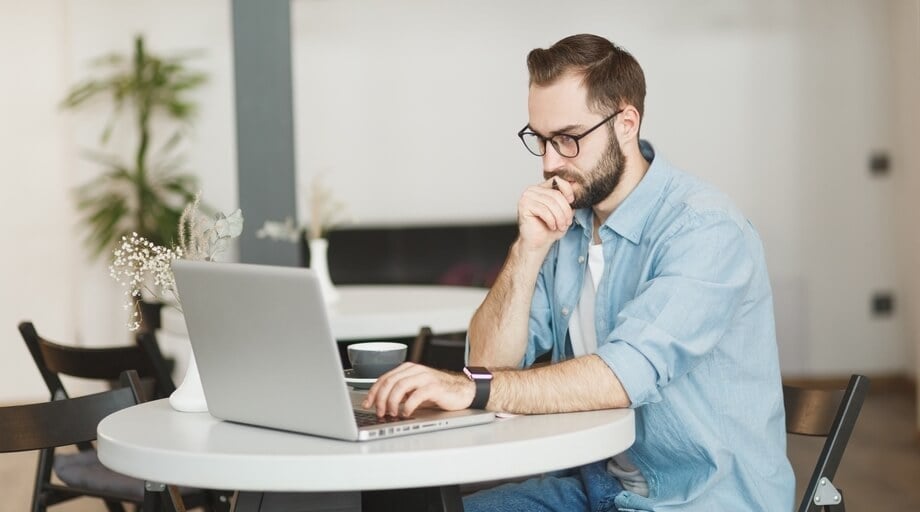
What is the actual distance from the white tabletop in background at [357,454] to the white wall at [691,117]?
17.8ft

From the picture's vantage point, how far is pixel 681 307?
1.95 m

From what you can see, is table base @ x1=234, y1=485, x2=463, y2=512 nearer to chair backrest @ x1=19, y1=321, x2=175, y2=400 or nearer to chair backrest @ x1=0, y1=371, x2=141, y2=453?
chair backrest @ x1=0, y1=371, x2=141, y2=453

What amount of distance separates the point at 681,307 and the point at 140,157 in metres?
5.33

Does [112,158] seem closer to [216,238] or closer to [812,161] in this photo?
[812,161]

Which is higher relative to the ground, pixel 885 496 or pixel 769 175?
pixel 769 175

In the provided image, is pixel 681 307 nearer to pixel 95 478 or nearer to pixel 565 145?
pixel 565 145

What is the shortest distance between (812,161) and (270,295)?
5937 mm

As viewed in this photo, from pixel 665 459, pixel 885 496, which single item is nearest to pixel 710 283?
pixel 665 459

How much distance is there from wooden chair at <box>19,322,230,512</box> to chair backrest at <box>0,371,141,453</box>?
57 centimetres

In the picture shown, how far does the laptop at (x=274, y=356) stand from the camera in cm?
154

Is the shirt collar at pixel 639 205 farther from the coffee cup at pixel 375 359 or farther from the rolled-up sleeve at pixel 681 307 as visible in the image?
the coffee cup at pixel 375 359

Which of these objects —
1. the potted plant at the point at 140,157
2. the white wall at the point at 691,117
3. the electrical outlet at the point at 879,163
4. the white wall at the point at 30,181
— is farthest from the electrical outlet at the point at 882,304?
the white wall at the point at 30,181

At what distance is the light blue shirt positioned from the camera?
6.37 feet

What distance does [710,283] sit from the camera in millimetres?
1986
